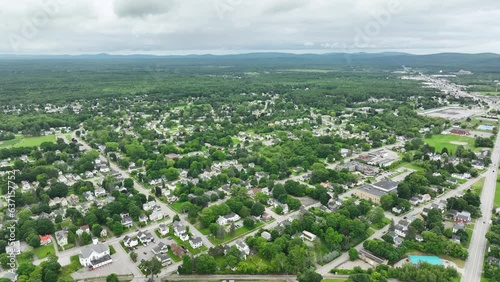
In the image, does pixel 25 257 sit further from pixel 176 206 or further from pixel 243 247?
pixel 243 247

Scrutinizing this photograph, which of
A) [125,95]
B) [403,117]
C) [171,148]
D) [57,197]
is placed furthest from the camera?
[125,95]

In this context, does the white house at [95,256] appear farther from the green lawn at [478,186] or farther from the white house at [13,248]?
the green lawn at [478,186]

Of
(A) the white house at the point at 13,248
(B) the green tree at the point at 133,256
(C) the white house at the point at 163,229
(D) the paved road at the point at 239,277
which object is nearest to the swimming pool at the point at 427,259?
(D) the paved road at the point at 239,277

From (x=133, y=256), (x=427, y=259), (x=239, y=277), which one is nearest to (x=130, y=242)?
(x=133, y=256)

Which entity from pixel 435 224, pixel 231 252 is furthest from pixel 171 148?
pixel 435 224

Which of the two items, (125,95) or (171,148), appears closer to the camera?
(171,148)

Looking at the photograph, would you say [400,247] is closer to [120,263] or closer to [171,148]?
[120,263]
